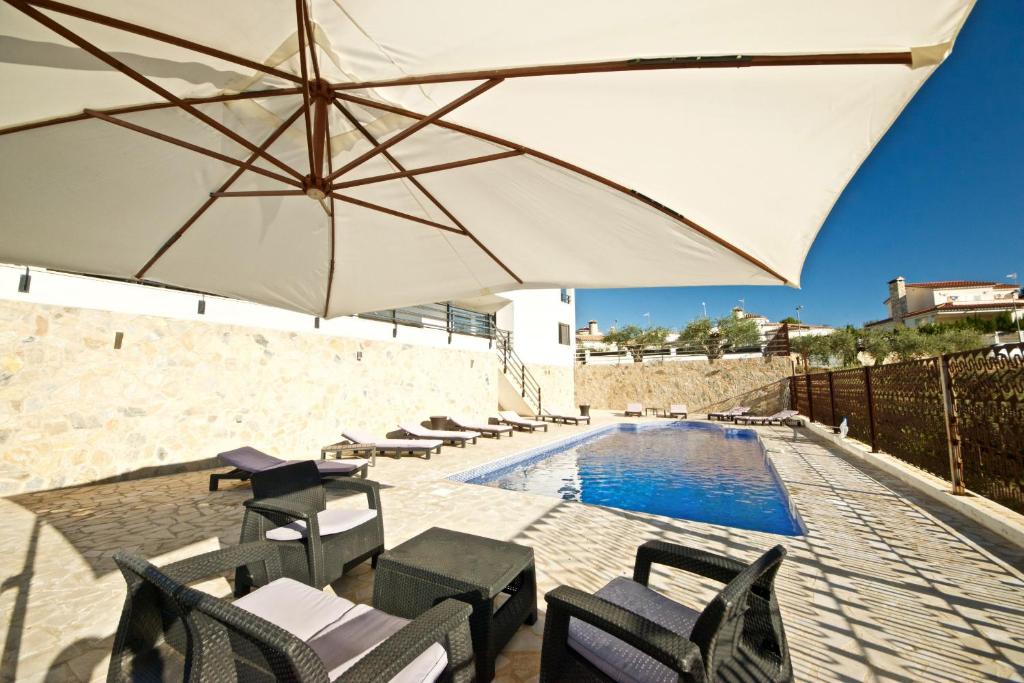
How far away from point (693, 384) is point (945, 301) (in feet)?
151

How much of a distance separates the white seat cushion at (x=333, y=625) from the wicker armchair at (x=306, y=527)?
628 mm

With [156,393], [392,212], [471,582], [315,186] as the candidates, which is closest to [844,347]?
[392,212]

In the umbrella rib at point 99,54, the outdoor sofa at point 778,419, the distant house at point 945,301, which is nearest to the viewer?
the umbrella rib at point 99,54

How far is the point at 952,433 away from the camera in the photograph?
16.7ft

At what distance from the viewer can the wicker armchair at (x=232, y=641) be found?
1255mm

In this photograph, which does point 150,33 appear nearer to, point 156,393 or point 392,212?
point 392,212

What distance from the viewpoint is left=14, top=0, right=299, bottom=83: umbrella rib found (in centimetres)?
174

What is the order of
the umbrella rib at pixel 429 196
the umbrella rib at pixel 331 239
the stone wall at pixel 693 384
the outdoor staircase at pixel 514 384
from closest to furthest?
the umbrella rib at pixel 429 196 < the umbrella rib at pixel 331 239 < the outdoor staircase at pixel 514 384 < the stone wall at pixel 693 384

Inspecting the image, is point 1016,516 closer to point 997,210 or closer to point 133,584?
point 133,584

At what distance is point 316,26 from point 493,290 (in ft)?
7.88

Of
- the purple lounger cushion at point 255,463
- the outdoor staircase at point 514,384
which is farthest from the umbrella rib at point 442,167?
the outdoor staircase at point 514,384

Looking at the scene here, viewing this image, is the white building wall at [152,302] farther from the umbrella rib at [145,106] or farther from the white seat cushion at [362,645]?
the white seat cushion at [362,645]

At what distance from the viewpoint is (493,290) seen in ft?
13.2

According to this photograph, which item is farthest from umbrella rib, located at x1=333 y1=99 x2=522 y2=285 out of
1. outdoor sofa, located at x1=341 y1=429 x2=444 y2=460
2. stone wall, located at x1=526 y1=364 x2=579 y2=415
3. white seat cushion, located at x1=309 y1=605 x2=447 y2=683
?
stone wall, located at x1=526 y1=364 x2=579 y2=415
